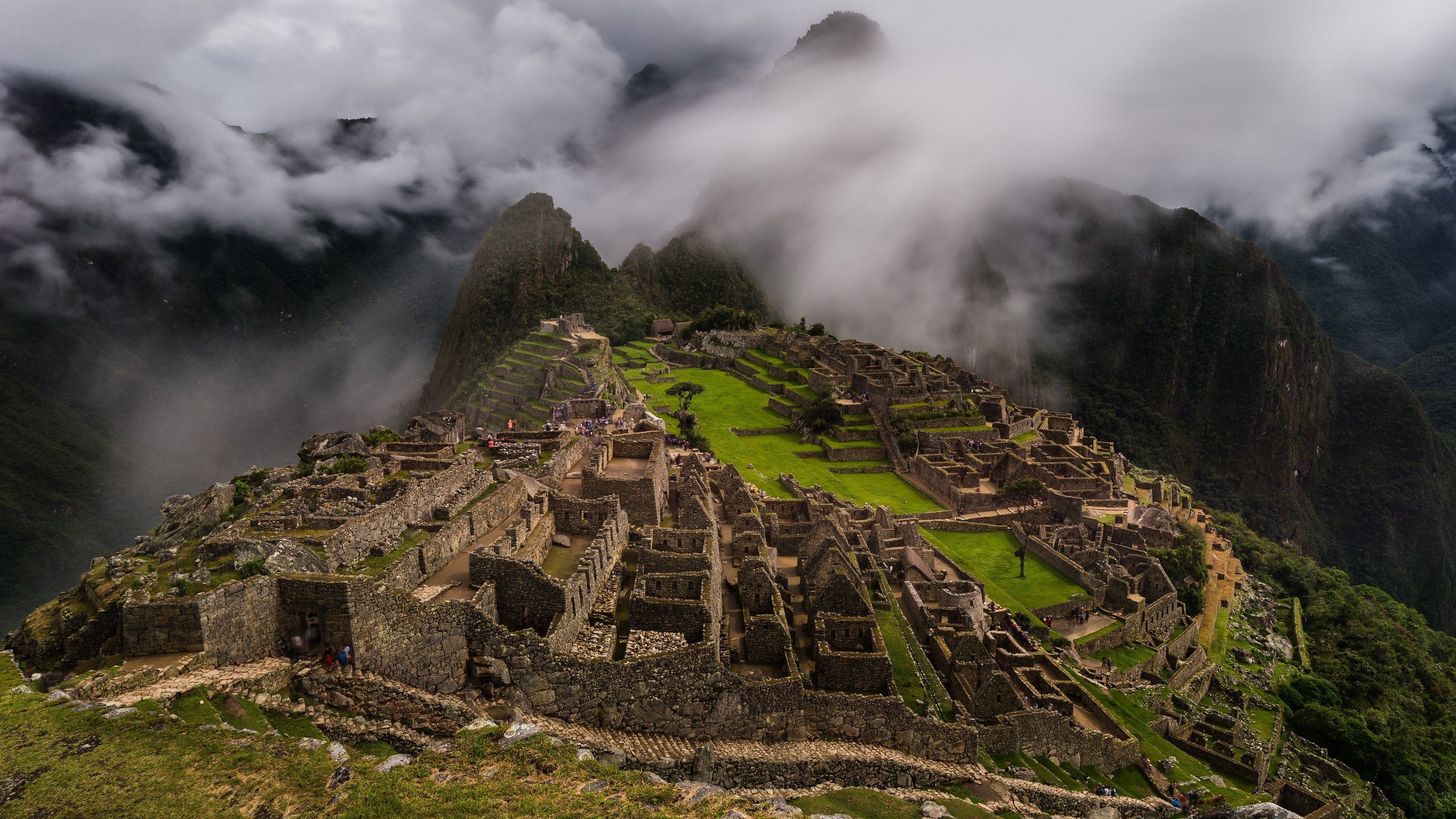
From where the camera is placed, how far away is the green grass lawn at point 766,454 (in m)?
44.7

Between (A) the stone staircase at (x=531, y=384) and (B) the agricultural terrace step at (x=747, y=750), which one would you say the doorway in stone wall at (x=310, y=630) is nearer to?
(B) the agricultural terrace step at (x=747, y=750)

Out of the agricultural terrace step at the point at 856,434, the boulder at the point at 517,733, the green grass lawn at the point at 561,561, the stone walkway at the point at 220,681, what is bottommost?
the boulder at the point at 517,733

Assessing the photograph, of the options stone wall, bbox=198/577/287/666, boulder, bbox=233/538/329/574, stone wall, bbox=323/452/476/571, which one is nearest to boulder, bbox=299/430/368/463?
stone wall, bbox=323/452/476/571

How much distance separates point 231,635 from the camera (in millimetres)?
10727

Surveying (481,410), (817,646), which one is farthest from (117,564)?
(481,410)

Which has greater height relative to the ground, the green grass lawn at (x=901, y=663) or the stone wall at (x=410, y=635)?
the stone wall at (x=410, y=635)

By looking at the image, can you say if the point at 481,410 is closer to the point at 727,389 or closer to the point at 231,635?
the point at 727,389

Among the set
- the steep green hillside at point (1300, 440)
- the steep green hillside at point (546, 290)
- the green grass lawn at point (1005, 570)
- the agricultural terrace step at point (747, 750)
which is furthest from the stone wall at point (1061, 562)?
the steep green hillside at point (1300, 440)

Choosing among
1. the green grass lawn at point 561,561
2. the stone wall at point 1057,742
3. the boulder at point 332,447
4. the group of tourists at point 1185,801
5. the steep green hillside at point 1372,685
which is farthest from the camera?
the steep green hillside at point 1372,685

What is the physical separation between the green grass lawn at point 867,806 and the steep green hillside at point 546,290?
73558 mm

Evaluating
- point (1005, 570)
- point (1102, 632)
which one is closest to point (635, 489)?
point (1102, 632)

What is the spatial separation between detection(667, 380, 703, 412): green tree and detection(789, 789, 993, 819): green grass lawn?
44925 mm

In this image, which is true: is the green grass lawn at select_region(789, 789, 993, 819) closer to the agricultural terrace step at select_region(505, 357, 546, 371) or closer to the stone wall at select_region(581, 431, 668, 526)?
the stone wall at select_region(581, 431, 668, 526)

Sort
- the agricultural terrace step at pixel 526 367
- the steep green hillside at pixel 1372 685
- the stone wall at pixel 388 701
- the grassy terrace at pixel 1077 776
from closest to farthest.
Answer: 1. the stone wall at pixel 388 701
2. the grassy terrace at pixel 1077 776
3. the steep green hillside at pixel 1372 685
4. the agricultural terrace step at pixel 526 367
